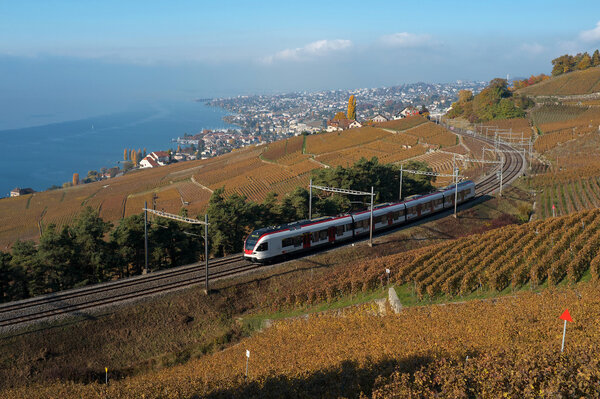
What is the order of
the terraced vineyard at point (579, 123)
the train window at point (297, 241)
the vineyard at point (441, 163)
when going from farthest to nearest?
the terraced vineyard at point (579, 123) < the vineyard at point (441, 163) < the train window at point (297, 241)

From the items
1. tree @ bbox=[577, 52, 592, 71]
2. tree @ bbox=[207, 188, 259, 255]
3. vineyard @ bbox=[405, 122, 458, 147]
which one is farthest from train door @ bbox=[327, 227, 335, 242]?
tree @ bbox=[577, 52, 592, 71]

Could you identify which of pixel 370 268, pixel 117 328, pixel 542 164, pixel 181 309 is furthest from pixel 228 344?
pixel 542 164

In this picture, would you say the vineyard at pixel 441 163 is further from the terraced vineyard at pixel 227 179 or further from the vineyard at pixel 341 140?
the vineyard at pixel 341 140

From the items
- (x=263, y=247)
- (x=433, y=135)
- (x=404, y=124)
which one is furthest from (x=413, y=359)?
(x=404, y=124)

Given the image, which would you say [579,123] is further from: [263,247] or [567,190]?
[263,247]

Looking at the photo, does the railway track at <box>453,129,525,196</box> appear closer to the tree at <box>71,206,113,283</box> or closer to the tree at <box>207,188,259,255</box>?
the tree at <box>207,188,259,255</box>

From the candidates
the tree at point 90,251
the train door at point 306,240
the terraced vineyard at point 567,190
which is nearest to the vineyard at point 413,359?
the train door at point 306,240
